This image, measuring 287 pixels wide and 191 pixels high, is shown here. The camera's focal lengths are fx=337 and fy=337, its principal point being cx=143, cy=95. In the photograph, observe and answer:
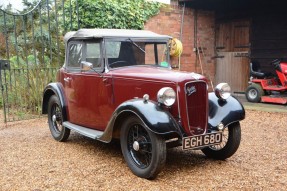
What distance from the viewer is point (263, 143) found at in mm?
5055

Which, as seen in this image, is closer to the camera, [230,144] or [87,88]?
[230,144]

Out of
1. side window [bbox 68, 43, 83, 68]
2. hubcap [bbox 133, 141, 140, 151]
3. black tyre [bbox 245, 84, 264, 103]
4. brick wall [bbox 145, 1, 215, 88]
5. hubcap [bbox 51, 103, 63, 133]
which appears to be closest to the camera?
hubcap [bbox 133, 141, 140, 151]

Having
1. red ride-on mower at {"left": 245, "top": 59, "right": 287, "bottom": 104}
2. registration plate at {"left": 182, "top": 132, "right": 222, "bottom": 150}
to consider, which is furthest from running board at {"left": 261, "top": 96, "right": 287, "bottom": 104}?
registration plate at {"left": 182, "top": 132, "right": 222, "bottom": 150}

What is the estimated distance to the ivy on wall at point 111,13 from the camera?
27.7 feet

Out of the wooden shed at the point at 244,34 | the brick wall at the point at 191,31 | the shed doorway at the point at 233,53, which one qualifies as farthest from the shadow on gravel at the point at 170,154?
the shed doorway at the point at 233,53

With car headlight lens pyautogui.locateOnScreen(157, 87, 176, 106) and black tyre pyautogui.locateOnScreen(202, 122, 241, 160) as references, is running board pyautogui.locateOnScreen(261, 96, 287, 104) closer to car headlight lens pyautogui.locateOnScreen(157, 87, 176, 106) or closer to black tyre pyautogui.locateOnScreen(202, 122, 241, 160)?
black tyre pyautogui.locateOnScreen(202, 122, 241, 160)

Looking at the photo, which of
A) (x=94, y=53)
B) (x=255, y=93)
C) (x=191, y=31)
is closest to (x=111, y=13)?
(x=191, y=31)

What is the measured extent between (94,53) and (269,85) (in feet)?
18.4

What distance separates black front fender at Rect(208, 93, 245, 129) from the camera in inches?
155

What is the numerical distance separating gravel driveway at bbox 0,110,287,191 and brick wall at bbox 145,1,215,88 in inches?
193

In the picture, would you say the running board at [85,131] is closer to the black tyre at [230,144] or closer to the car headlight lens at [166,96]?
the car headlight lens at [166,96]

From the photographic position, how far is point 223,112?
158 inches

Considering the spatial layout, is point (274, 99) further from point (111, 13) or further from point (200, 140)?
point (200, 140)

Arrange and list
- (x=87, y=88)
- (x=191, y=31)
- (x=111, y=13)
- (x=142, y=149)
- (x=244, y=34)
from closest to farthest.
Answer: (x=142, y=149) → (x=87, y=88) → (x=111, y=13) → (x=244, y=34) → (x=191, y=31)
